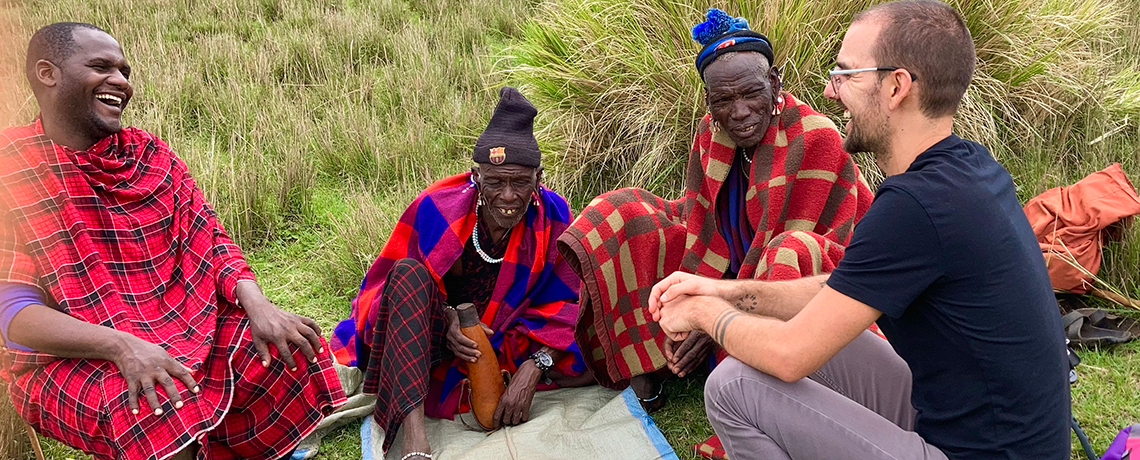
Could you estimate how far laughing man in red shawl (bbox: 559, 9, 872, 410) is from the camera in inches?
135

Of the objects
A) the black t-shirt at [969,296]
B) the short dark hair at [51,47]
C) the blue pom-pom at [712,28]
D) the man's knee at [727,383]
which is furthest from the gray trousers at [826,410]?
the short dark hair at [51,47]

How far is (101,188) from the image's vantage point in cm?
310

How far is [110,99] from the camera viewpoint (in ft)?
10.2

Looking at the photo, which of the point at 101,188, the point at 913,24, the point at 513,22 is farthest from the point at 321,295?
the point at 513,22

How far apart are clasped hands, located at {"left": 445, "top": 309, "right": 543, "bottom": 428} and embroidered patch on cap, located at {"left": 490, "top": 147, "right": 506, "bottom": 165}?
2.20 feet

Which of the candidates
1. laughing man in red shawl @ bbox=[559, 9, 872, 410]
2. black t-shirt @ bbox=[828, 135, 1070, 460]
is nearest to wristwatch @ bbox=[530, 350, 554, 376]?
laughing man in red shawl @ bbox=[559, 9, 872, 410]

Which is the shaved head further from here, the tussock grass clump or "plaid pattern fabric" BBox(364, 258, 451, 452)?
the tussock grass clump

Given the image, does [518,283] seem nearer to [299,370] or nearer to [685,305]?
[299,370]

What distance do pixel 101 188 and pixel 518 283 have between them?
5.39 ft

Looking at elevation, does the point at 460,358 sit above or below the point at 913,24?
below

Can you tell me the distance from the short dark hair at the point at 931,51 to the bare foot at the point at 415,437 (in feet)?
7.14

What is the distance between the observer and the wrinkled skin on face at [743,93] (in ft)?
11.2

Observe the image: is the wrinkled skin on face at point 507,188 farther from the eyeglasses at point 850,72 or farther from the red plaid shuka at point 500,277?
the eyeglasses at point 850,72

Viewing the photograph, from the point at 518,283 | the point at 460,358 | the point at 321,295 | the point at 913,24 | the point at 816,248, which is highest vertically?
the point at 913,24
